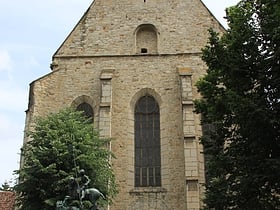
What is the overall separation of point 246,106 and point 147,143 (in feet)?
29.5

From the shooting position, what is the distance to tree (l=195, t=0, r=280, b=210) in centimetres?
949

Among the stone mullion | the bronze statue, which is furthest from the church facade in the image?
the bronze statue

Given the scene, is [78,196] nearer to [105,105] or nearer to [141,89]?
[105,105]

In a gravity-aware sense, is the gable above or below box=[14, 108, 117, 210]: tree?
above

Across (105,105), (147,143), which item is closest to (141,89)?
(105,105)

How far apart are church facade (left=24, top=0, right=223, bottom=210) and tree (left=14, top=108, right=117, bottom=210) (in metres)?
2.74

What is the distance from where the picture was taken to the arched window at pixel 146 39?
2034 centimetres

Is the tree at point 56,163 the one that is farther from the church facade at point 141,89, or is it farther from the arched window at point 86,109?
the arched window at point 86,109

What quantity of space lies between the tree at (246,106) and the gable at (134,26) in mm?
8477

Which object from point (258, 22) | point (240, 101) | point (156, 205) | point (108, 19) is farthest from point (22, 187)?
point (108, 19)

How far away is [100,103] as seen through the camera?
1794 centimetres

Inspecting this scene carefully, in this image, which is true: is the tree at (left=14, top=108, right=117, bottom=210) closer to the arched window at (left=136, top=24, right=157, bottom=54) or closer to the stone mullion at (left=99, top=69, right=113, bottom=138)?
the stone mullion at (left=99, top=69, right=113, bottom=138)

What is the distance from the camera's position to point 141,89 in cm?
1895

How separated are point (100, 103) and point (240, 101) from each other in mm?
9126
